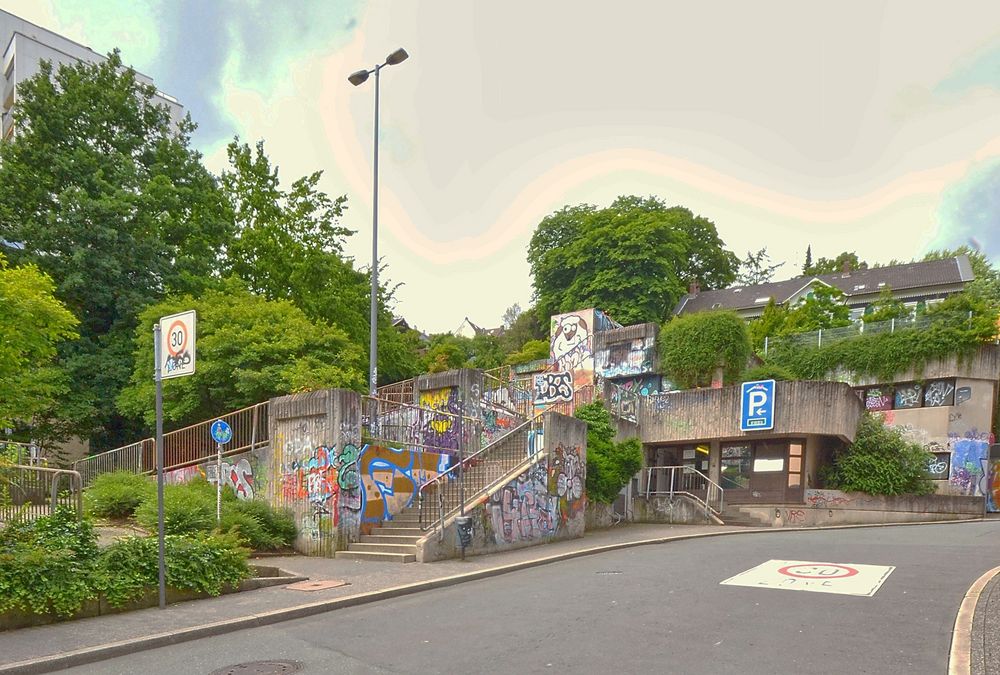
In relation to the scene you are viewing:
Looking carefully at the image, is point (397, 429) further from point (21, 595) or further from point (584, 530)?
point (21, 595)

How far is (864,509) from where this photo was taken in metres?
25.9

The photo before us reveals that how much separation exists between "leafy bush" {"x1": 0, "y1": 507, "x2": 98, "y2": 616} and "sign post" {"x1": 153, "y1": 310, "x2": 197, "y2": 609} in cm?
91

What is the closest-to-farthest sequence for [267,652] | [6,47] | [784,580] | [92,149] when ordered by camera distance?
[267,652] → [784,580] → [92,149] → [6,47]

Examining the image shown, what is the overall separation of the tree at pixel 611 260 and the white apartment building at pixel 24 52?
88.7 ft

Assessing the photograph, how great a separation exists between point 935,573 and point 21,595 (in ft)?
42.7

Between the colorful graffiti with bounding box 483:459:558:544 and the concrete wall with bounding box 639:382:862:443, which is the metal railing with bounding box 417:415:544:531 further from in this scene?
the concrete wall with bounding box 639:382:862:443

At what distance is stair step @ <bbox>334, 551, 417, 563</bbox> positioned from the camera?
14.4m

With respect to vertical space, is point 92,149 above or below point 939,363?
above

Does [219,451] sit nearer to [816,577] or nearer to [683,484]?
[816,577]

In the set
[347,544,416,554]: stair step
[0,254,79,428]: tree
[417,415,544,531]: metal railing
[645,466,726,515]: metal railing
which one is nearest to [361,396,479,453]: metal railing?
[417,415,544,531]: metal railing

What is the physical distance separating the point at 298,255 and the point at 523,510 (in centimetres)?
1834

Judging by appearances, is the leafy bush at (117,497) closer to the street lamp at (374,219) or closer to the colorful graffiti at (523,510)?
the street lamp at (374,219)

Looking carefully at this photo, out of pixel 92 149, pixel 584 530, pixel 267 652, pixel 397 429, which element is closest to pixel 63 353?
pixel 92 149

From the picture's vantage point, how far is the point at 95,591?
9406 mm
